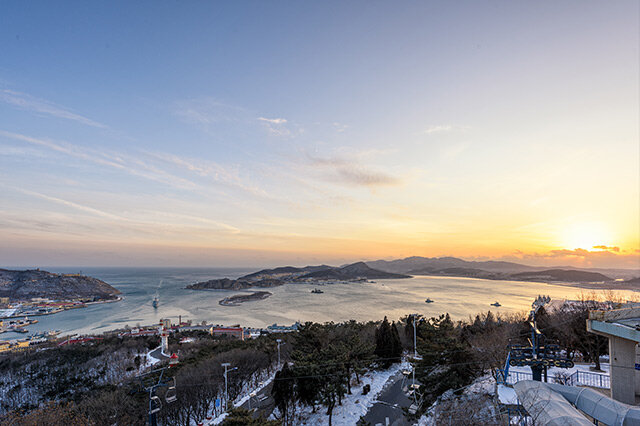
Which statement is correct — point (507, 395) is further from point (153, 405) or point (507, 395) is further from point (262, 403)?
point (262, 403)

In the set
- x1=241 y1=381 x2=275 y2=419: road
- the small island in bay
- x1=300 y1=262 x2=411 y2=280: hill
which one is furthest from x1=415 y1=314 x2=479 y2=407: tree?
x1=300 y1=262 x2=411 y2=280: hill

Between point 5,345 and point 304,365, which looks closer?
point 304,365

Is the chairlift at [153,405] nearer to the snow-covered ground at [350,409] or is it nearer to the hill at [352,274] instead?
the snow-covered ground at [350,409]

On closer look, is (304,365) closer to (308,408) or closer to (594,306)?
(308,408)

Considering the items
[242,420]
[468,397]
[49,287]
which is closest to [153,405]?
[242,420]

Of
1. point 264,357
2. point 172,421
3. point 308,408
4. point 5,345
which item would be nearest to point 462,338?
point 308,408
